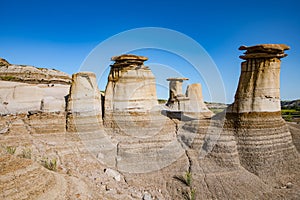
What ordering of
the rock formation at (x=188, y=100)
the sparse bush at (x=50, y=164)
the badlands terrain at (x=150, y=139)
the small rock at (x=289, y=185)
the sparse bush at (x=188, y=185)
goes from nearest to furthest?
the sparse bush at (x=50, y=164) → the sparse bush at (x=188, y=185) → the small rock at (x=289, y=185) → the badlands terrain at (x=150, y=139) → the rock formation at (x=188, y=100)

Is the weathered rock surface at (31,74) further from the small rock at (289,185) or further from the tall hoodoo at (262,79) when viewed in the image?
the small rock at (289,185)

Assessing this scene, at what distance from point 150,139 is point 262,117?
16.1 feet

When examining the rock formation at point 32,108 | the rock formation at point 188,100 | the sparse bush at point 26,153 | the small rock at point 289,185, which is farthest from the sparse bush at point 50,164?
the rock formation at point 188,100

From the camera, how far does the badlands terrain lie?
26.2 ft

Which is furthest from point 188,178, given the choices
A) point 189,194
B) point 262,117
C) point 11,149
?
point 11,149

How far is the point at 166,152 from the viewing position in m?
9.80

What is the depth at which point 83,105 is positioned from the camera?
999cm

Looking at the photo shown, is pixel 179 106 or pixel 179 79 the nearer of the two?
pixel 179 106

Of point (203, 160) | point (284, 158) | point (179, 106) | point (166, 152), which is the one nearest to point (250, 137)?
point (284, 158)

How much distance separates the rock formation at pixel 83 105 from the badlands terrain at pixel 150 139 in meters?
0.05

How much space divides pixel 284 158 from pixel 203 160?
3190mm

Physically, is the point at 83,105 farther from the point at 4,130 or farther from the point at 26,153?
the point at 4,130

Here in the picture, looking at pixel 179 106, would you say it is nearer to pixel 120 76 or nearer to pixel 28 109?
pixel 120 76

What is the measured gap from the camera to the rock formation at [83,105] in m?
9.84
